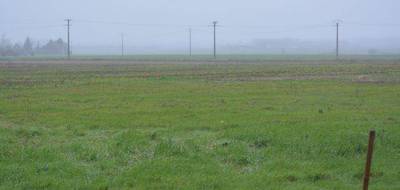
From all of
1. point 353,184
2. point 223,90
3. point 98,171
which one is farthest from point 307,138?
point 223,90

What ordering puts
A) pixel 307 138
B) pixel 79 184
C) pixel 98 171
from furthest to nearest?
pixel 307 138, pixel 98 171, pixel 79 184

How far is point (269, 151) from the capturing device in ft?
37.7

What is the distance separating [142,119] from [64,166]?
237 inches

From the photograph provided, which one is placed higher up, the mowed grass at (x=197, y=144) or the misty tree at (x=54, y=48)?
the misty tree at (x=54, y=48)

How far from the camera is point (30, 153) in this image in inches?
432

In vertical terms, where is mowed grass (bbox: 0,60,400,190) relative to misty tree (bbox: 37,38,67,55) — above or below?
below

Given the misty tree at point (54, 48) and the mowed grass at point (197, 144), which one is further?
the misty tree at point (54, 48)

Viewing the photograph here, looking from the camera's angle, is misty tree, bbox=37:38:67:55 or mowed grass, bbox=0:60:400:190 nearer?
mowed grass, bbox=0:60:400:190

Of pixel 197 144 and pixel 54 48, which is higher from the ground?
pixel 54 48

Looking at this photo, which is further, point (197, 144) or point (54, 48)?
point (54, 48)

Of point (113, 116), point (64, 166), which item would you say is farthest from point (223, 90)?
point (64, 166)

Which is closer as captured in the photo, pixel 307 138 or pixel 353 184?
pixel 353 184

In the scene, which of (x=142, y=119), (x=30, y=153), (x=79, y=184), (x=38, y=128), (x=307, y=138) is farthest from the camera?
(x=142, y=119)

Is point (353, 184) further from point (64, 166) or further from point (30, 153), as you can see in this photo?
point (30, 153)
